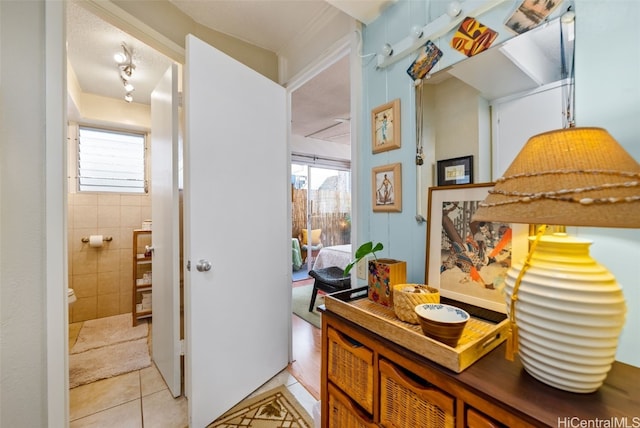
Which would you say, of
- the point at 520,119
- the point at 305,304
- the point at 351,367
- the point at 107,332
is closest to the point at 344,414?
the point at 351,367

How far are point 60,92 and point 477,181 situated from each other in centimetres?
171

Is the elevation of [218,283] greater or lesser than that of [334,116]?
lesser

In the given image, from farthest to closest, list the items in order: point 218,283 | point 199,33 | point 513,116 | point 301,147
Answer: point 301,147, point 199,33, point 218,283, point 513,116

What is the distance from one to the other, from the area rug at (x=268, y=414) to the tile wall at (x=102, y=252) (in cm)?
232

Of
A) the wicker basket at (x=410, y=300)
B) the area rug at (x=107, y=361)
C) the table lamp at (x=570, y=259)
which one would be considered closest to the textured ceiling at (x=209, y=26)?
the table lamp at (x=570, y=259)

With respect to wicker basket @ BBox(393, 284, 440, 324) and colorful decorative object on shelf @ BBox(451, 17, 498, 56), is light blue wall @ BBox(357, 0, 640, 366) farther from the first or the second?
wicker basket @ BBox(393, 284, 440, 324)

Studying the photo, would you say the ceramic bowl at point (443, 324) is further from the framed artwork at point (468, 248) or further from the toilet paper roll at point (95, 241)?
the toilet paper roll at point (95, 241)

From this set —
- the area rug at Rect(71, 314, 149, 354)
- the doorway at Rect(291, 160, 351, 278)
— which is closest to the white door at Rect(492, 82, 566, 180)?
the area rug at Rect(71, 314, 149, 354)

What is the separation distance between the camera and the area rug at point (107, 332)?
2.31 m

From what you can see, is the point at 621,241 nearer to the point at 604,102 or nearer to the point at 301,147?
the point at 604,102

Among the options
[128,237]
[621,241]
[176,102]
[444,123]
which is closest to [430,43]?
[444,123]

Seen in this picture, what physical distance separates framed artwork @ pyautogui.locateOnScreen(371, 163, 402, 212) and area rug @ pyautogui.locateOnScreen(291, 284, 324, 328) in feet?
5.18

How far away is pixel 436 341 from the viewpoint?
672 millimetres

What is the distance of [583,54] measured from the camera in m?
0.75
